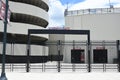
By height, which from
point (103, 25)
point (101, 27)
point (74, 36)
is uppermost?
point (103, 25)

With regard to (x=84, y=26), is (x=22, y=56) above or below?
below

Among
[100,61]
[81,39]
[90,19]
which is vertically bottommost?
[100,61]

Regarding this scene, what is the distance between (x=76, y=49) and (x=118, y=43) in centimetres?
3113

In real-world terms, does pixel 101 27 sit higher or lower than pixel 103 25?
lower

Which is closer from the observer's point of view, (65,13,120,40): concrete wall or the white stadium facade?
the white stadium facade

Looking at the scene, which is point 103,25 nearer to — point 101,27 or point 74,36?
point 101,27

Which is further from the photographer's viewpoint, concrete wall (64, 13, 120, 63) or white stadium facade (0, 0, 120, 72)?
concrete wall (64, 13, 120, 63)

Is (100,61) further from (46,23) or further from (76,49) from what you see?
(46,23)

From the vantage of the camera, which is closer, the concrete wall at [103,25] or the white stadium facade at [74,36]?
the white stadium facade at [74,36]

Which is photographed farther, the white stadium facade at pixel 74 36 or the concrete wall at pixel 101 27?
the concrete wall at pixel 101 27

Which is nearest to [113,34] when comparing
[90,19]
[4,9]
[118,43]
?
[90,19]

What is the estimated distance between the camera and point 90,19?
6462cm

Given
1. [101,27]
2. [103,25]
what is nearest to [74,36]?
[101,27]

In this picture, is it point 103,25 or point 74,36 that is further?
point 74,36
